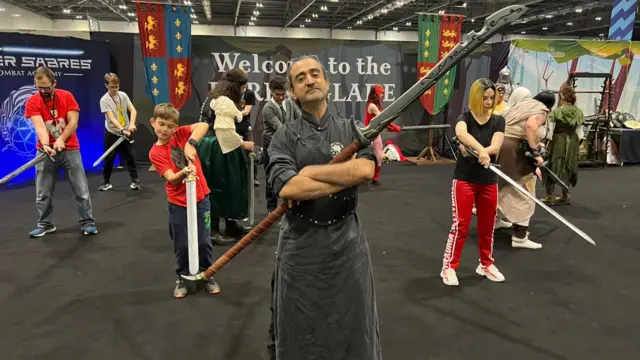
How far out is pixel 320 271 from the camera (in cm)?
161

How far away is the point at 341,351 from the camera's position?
1.66m

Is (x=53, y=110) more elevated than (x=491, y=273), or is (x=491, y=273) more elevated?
(x=53, y=110)

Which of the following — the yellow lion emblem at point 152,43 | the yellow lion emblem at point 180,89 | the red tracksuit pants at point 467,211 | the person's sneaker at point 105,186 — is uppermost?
the yellow lion emblem at point 152,43

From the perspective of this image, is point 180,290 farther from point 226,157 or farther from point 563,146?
point 563,146

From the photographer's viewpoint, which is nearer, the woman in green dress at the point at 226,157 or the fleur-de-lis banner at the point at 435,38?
the woman in green dress at the point at 226,157

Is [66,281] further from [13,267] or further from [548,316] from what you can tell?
[548,316]

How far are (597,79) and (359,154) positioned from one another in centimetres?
949

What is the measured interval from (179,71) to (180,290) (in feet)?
18.3

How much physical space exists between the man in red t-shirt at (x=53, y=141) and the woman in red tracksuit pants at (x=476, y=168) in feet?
11.3

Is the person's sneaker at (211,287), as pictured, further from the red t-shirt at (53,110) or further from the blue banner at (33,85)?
the blue banner at (33,85)

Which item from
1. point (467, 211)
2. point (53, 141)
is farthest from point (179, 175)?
point (53, 141)

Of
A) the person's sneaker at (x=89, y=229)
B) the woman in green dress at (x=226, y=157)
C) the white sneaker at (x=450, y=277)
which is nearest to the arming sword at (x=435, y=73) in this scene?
the white sneaker at (x=450, y=277)

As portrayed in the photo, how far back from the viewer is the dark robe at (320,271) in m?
1.57

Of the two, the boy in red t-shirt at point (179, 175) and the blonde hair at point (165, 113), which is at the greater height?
the blonde hair at point (165, 113)
